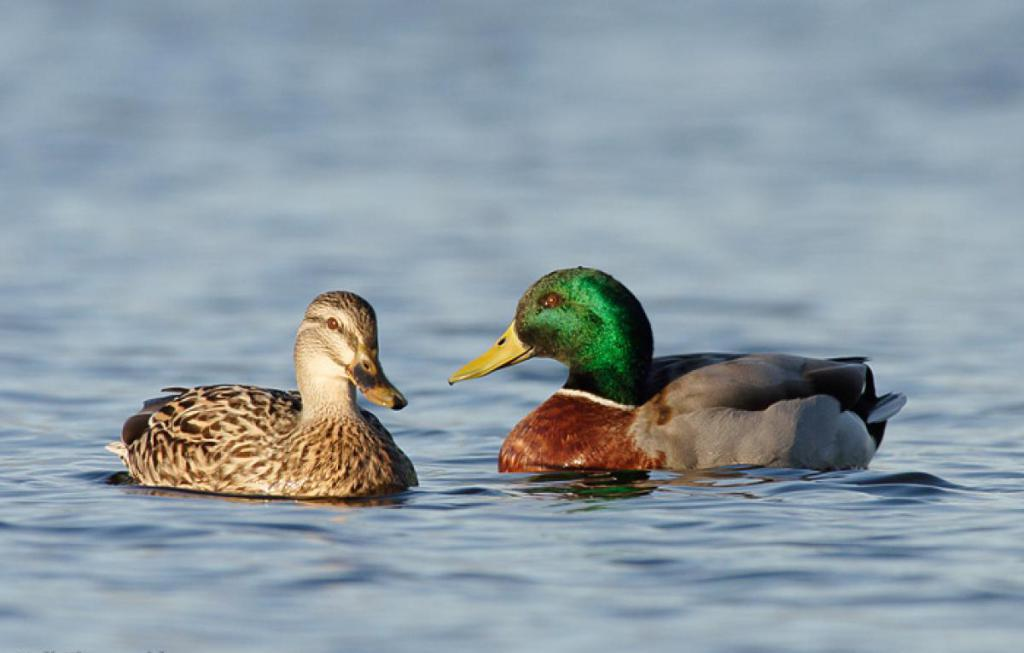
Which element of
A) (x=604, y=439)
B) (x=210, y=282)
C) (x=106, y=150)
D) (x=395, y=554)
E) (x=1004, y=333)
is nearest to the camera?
(x=395, y=554)

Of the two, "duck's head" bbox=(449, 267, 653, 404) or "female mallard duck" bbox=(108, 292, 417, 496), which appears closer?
"female mallard duck" bbox=(108, 292, 417, 496)

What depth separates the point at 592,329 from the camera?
1200 cm

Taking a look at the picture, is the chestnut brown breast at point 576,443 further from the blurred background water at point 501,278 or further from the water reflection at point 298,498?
the water reflection at point 298,498

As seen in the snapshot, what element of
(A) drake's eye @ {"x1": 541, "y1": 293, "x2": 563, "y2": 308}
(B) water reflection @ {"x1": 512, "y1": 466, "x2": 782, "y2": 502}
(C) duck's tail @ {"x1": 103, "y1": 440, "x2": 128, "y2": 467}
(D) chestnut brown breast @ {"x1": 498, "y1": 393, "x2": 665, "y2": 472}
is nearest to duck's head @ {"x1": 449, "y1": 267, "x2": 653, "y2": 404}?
(A) drake's eye @ {"x1": 541, "y1": 293, "x2": 563, "y2": 308}

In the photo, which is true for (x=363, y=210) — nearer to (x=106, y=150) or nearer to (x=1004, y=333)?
(x=106, y=150)

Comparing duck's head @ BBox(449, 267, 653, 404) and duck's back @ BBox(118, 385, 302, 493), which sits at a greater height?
duck's head @ BBox(449, 267, 653, 404)

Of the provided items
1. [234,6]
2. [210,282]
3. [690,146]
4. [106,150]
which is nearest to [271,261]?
[210,282]

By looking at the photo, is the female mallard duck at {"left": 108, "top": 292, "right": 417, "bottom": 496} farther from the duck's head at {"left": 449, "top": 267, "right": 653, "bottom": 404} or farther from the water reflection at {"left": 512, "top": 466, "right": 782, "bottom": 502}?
the duck's head at {"left": 449, "top": 267, "right": 653, "bottom": 404}

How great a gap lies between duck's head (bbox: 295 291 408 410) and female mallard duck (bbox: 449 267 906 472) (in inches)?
59.2

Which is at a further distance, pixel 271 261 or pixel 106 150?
pixel 106 150

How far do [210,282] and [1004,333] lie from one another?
22.2ft

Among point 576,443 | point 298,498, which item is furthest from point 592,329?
point 298,498

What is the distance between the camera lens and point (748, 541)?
925 cm

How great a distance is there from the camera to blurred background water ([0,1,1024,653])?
830 centimetres
